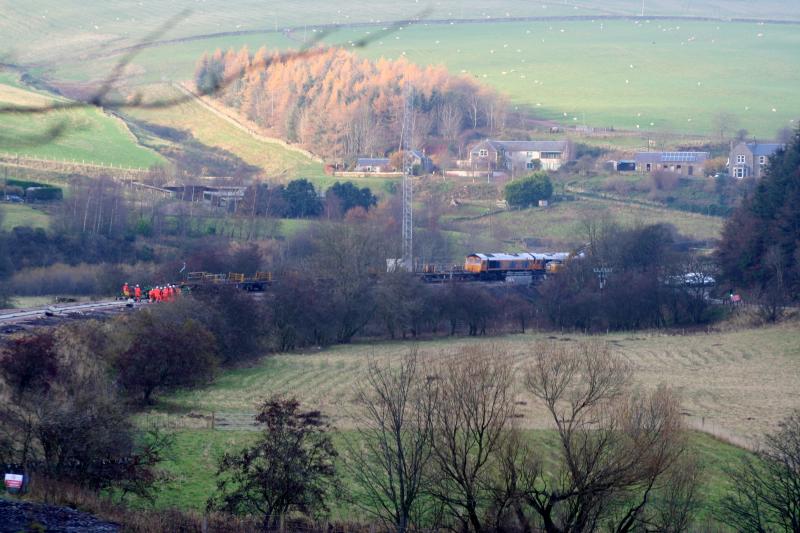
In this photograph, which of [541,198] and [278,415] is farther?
[541,198]

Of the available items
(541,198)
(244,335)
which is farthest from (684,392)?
(541,198)

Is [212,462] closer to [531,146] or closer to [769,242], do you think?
[769,242]

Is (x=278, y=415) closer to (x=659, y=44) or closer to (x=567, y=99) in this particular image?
(x=567, y=99)

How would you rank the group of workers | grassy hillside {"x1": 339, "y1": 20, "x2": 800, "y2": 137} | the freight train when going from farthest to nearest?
1. grassy hillside {"x1": 339, "y1": 20, "x2": 800, "y2": 137}
2. the freight train
3. the group of workers

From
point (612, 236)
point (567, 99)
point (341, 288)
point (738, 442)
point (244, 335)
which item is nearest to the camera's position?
point (738, 442)

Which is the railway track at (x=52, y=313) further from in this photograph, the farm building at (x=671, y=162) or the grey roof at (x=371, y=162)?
the farm building at (x=671, y=162)

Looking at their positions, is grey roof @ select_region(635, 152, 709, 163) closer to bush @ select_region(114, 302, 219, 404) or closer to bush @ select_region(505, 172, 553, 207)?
bush @ select_region(505, 172, 553, 207)

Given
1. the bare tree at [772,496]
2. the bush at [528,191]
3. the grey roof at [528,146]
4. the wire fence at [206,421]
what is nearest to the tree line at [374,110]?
the grey roof at [528,146]

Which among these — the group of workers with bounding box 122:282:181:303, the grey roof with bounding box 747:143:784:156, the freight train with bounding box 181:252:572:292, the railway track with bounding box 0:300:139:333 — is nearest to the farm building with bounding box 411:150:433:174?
the grey roof with bounding box 747:143:784:156
